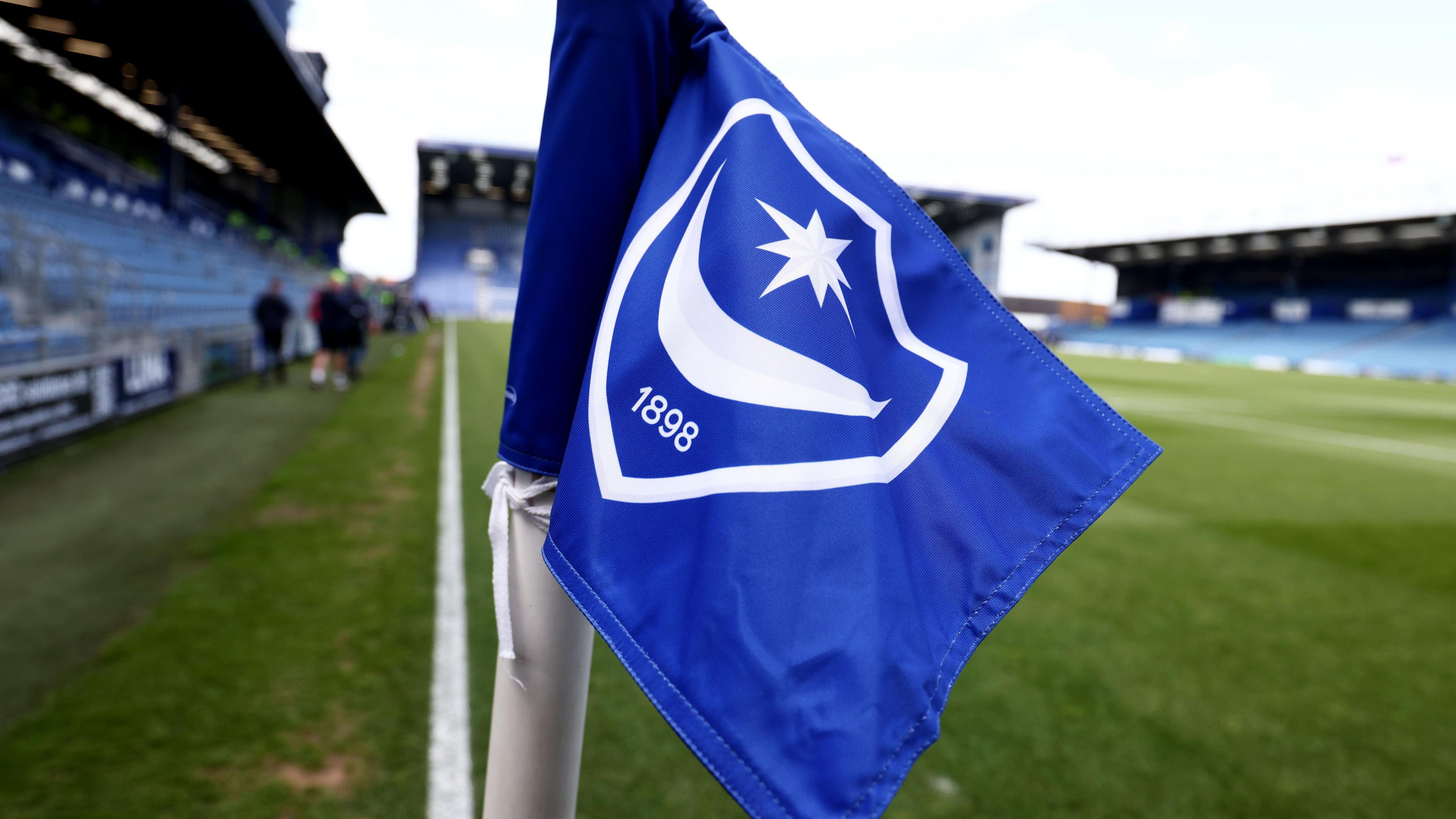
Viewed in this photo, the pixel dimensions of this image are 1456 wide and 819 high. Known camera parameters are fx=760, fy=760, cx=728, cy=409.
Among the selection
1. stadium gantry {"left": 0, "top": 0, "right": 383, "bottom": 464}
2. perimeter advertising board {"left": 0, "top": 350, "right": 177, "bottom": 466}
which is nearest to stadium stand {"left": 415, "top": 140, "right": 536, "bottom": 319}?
stadium gantry {"left": 0, "top": 0, "right": 383, "bottom": 464}

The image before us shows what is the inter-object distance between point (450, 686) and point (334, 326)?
9061 millimetres

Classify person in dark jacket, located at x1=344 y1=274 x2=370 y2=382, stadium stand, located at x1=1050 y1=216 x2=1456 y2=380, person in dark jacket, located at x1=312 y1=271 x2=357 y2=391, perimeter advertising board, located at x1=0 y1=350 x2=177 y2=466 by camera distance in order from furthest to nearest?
stadium stand, located at x1=1050 y1=216 x2=1456 y2=380 → person in dark jacket, located at x1=344 y1=274 x2=370 y2=382 → person in dark jacket, located at x1=312 y1=271 x2=357 y2=391 → perimeter advertising board, located at x1=0 y1=350 x2=177 y2=466

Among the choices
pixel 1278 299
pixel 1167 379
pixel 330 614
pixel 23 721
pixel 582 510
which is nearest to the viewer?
pixel 582 510

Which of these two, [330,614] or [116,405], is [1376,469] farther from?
[116,405]

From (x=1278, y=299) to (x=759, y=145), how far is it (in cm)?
5162

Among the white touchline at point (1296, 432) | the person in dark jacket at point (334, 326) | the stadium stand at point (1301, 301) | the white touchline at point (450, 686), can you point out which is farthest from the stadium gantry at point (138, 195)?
the stadium stand at point (1301, 301)

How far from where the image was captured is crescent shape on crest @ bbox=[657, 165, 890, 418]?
773mm

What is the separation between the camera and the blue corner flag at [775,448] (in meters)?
0.71

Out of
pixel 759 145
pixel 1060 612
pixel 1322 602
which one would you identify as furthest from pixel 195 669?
pixel 1322 602

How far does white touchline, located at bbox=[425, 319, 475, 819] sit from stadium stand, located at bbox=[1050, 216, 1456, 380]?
37.5 metres

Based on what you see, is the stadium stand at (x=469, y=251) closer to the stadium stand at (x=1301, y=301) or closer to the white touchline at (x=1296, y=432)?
the stadium stand at (x=1301, y=301)

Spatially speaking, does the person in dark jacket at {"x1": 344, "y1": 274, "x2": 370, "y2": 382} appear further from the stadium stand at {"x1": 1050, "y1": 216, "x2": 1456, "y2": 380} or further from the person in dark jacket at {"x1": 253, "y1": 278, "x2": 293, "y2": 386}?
the stadium stand at {"x1": 1050, "y1": 216, "x2": 1456, "y2": 380}

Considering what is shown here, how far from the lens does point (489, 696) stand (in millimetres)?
2797

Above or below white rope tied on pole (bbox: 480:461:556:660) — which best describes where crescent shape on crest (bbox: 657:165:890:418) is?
above
